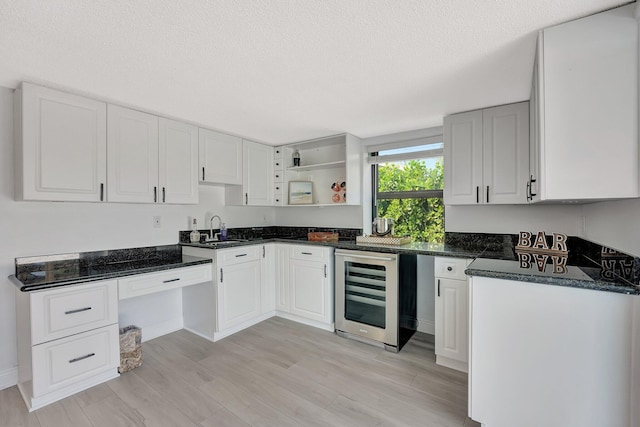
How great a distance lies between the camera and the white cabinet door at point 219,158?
301 centimetres

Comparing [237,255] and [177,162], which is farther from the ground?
[177,162]

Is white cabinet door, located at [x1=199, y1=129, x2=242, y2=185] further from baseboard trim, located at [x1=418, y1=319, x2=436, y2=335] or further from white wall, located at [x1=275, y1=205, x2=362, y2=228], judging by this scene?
baseboard trim, located at [x1=418, y1=319, x2=436, y2=335]

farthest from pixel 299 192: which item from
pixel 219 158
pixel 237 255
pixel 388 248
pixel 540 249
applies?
pixel 540 249

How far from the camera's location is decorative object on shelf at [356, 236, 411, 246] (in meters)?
2.80

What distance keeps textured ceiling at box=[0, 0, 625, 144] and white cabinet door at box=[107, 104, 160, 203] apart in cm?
16

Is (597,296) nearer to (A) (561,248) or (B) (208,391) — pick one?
(A) (561,248)

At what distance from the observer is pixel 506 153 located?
7.75ft

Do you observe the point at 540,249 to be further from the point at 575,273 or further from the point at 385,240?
the point at 385,240

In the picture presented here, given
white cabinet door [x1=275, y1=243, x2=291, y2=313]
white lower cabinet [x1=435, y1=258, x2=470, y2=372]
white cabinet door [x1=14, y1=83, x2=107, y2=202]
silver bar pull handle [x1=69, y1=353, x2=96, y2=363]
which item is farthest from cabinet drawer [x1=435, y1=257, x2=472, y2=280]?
white cabinet door [x1=14, y1=83, x2=107, y2=202]

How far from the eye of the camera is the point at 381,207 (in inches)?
139

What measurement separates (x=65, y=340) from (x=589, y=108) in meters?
3.35

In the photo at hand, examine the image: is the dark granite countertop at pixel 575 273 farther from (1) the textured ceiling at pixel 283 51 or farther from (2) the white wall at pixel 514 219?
(1) the textured ceiling at pixel 283 51

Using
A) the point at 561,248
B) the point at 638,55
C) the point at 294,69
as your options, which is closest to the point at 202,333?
the point at 294,69

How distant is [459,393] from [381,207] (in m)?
2.04
